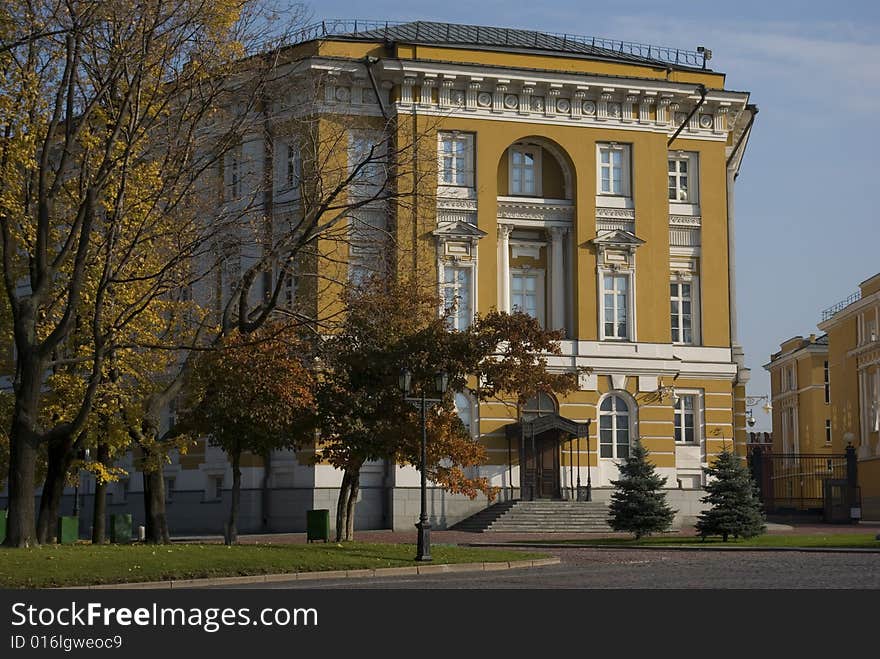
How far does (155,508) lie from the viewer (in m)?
35.0

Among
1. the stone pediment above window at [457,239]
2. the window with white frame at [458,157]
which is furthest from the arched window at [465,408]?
the window with white frame at [458,157]

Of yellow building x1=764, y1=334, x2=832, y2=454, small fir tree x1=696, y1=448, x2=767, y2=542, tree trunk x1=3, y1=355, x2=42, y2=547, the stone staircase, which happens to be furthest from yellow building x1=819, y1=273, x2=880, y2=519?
tree trunk x1=3, y1=355, x2=42, y2=547

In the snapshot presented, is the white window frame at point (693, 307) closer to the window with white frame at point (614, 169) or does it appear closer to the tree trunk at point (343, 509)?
the window with white frame at point (614, 169)

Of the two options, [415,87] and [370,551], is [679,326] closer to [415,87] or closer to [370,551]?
[415,87]

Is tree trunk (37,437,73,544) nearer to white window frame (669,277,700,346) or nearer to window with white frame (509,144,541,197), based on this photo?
window with white frame (509,144,541,197)

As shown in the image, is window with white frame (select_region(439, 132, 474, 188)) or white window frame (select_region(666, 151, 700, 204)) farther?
white window frame (select_region(666, 151, 700, 204))

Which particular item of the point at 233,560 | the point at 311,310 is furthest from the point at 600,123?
the point at 233,560

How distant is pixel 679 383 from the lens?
5409 centimetres

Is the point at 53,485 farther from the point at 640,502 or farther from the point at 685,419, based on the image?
the point at 685,419

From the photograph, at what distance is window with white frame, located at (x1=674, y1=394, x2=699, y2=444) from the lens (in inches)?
2140

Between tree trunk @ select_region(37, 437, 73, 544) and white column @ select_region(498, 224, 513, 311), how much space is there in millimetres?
21770
